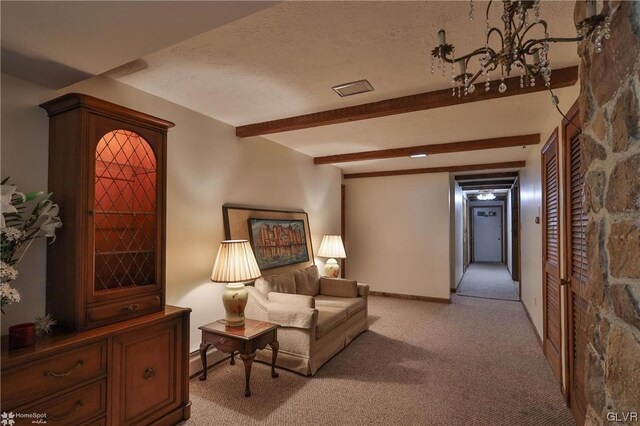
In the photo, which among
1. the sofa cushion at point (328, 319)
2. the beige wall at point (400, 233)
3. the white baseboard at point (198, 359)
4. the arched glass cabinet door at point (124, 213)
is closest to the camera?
the arched glass cabinet door at point (124, 213)

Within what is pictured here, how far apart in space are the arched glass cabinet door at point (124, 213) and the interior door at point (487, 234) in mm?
12101

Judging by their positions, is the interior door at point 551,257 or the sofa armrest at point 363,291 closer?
the interior door at point 551,257

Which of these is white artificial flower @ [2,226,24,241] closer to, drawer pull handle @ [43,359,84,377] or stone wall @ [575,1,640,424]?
drawer pull handle @ [43,359,84,377]

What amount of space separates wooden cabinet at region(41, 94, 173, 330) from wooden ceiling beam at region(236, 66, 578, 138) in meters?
1.24

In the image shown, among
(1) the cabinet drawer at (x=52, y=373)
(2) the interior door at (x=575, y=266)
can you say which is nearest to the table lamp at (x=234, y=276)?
(1) the cabinet drawer at (x=52, y=373)

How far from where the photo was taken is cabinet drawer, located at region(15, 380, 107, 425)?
1.55 m

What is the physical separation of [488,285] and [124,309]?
23.6ft

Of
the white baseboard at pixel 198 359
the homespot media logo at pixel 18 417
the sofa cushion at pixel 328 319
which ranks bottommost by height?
the white baseboard at pixel 198 359

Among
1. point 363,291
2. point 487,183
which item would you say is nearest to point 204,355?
point 363,291

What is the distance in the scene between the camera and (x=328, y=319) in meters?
3.23

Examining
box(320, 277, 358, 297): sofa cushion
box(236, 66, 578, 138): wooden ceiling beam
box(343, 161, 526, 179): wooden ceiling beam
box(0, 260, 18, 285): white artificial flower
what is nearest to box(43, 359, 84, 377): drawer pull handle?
box(0, 260, 18, 285): white artificial flower

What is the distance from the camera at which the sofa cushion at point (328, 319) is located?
308 centimetres

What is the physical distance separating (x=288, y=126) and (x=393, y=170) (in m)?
3.24

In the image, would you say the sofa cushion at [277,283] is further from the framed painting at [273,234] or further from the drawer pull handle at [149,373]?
the drawer pull handle at [149,373]
